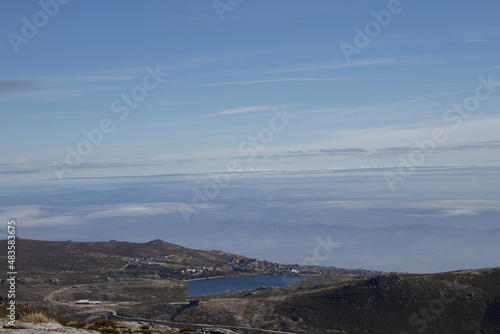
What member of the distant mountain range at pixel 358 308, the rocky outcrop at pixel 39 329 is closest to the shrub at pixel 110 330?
the rocky outcrop at pixel 39 329

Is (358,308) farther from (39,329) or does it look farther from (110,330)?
(39,329)

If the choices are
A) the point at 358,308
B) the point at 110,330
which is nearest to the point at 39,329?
the point at 110,330

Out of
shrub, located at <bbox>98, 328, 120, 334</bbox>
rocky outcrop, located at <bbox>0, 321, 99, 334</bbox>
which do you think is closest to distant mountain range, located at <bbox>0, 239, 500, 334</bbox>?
shrub, located at <bbox>98, 328, 120, 334</bbox>

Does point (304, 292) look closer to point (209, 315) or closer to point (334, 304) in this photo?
point (334, 304)

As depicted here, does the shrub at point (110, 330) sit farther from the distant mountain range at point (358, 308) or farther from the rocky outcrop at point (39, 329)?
the distant mountain range at point (358, 308)

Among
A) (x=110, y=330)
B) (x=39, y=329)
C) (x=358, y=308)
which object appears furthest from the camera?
(x=358, y=308)

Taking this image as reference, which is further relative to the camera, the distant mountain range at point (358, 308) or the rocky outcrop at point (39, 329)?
the distant mountain range at point (358, 308)

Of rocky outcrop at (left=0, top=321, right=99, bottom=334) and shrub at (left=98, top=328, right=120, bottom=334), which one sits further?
shrub at (left=98, top=328, right=120, bottom=334)

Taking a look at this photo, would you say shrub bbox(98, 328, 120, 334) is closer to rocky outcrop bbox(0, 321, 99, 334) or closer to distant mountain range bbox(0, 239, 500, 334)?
rocky outcrop bbox(0, 321, 99, 334)

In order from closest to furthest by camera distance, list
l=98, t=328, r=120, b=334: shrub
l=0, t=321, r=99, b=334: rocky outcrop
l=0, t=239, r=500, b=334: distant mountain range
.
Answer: l=0, t=321, r=99, b=334: rocky outcrop < l=98, t=328, r=120, b=334: shrub < l=0, t=239, r=500, b=334: distant mountain range

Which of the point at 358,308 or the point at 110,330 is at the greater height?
the point at 110,330

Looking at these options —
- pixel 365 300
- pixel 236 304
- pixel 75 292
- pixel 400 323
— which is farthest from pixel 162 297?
pixel 400 323

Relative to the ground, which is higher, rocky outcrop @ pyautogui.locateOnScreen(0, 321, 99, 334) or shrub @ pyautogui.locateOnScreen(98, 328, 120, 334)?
rocky outcrop @ pyautogui.locateOnScreen(0, 321, 99, 334)
